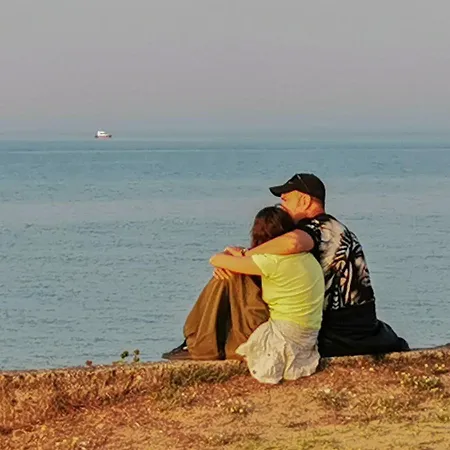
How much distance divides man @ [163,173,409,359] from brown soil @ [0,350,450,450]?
0.15 metres

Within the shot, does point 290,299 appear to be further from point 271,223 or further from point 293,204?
point 293,204

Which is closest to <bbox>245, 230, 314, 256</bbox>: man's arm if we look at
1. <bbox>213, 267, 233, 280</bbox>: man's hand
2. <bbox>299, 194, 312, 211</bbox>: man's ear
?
<bbox>213, 267, 233, 280</bbox>: man's hand

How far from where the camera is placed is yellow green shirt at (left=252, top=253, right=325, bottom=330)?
6184 mm

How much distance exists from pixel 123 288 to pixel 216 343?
968 cm

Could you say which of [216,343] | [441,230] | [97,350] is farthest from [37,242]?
[216,343]

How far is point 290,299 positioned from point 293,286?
75 millimetres

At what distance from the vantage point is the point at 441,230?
23.2 m

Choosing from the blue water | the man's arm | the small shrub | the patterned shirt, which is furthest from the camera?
the blue water

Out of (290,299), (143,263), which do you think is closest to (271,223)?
(290,299)

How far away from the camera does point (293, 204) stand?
6527 millimetres

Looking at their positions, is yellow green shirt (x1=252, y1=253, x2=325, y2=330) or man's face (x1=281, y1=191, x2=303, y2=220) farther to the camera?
man's face (x1=281, y1=191, x2=303, y2=220)

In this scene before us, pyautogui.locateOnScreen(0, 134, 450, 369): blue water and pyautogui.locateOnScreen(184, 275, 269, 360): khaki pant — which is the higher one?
pyautogui.locateOnScreen(184, 275, 269, 360): khaki pant

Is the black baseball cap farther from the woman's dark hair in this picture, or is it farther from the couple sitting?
the woman's dark hair

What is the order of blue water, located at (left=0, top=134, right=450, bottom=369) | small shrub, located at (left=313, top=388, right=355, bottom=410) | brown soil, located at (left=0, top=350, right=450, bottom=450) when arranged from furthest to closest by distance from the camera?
blue water, located at (left=0, top=134, right=450, bottom=369) < small shrub, located at (left=313, top=388, right=355, bottom=410) < brown soil, located at (left=0, top=350, right=450, bottom=450)
